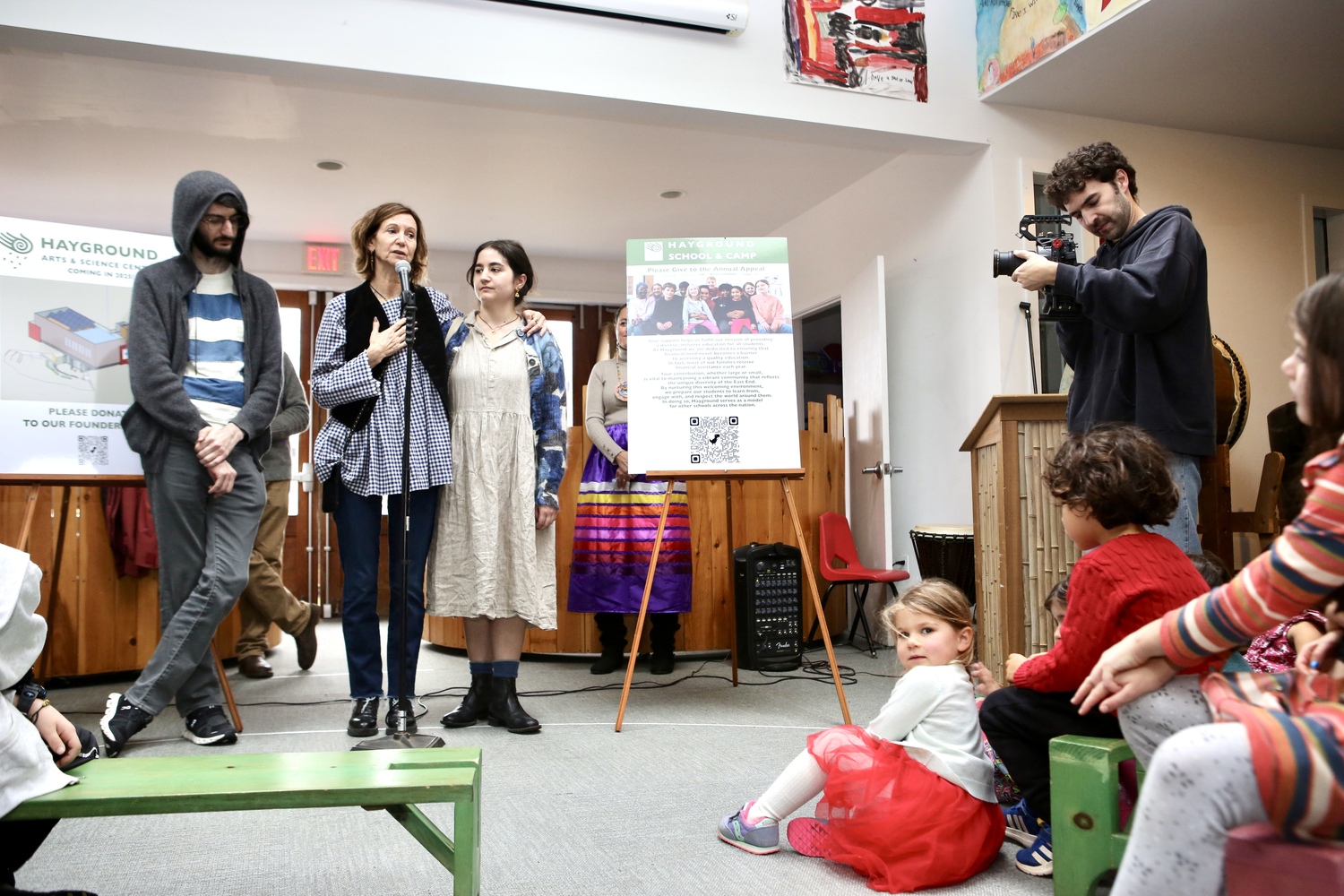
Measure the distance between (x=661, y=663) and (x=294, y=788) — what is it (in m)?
2.94

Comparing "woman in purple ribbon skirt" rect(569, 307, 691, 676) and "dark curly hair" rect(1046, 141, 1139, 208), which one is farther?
"woman in purple ribbon skirt" rect(569, 307, 691, 676)

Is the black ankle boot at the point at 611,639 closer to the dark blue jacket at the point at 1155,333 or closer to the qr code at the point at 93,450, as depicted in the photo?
the qr code at the point at 93,450

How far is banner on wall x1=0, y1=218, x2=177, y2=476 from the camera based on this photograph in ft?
9.46

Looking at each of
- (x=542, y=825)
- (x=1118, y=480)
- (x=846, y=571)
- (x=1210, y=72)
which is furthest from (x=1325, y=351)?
(x=1210, y=72)

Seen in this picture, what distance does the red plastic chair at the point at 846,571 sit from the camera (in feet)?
14.9

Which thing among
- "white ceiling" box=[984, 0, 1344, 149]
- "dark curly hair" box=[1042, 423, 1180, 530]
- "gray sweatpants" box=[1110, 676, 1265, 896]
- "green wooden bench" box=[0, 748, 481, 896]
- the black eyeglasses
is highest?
"white ceiling" box=[984, 0, 1344, 149]

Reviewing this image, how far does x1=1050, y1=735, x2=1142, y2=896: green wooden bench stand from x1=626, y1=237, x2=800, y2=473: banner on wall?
6.15ft

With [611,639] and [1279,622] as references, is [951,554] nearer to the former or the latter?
[611,639]

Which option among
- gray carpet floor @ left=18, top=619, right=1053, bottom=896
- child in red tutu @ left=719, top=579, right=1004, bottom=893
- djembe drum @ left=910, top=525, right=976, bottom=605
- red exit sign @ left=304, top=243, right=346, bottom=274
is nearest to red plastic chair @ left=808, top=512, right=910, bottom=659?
djembe drum @ left=910, top=525, right=976, bottom=605

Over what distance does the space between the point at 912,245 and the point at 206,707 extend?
3976 mm

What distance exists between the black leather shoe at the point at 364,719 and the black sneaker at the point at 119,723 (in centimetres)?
53

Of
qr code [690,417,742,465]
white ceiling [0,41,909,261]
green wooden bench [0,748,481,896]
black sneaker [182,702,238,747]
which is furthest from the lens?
white ceiling [0,41,909,261]

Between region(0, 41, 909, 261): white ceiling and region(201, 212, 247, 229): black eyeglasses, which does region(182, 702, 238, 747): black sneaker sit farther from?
region(0, 41, 909, 261): white ceiling

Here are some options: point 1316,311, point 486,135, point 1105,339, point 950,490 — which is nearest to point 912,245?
point 950,490
